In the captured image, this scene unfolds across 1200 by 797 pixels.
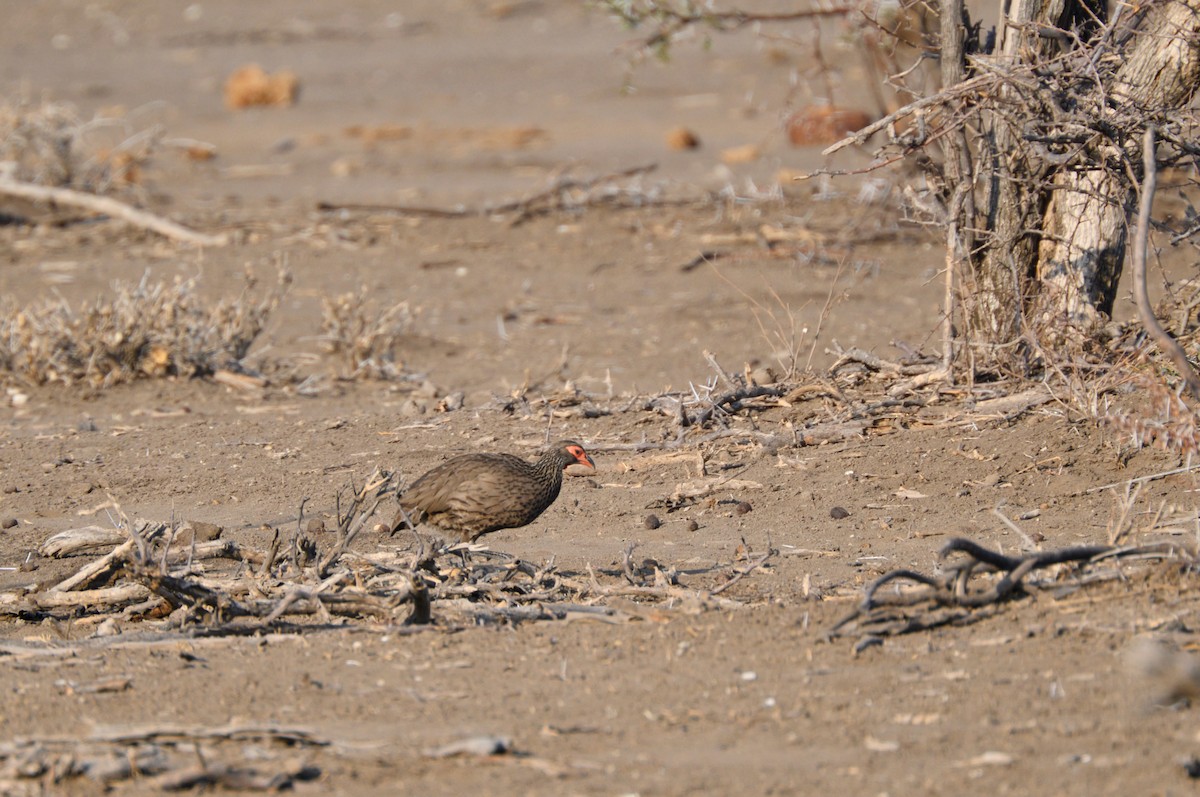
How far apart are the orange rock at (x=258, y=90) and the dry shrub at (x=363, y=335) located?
15229mm

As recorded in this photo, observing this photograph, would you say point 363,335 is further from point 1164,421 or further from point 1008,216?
point 1164,421

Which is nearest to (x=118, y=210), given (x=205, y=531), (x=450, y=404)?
(x=450, y=404)

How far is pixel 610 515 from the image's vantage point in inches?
238

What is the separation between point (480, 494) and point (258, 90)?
18.9 m

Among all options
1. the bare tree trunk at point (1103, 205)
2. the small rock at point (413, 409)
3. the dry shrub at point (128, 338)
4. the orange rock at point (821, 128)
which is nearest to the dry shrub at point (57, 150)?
the dry shrub at point (128, 338)

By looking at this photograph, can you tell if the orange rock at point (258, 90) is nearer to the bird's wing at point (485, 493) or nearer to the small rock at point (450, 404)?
the small rock at point (450, 404)

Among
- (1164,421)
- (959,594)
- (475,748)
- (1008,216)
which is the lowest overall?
(475,748)

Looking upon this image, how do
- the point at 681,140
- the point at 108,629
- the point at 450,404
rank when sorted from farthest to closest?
the point at 681,140 → the point at 450,404 → the point at 108,629

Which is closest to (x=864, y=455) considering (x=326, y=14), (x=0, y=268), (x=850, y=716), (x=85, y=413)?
(x=850, y=716)

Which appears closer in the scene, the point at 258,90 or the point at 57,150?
the point at 57,150

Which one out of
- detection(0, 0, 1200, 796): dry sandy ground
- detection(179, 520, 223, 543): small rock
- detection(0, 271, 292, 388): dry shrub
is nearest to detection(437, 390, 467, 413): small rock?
detection(0, 0, 1200, 796): dry sandy ground

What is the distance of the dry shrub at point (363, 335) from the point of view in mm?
8625

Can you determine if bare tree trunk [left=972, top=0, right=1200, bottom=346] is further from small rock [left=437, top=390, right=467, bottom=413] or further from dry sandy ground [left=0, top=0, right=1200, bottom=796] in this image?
small rock [left=437, top=390, right=467, bottom=413]

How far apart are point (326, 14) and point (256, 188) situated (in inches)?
598
